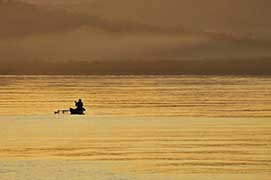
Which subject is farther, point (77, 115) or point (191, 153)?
point (77, 115)

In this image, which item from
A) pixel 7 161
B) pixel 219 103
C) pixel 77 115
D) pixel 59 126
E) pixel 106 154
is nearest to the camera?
pixel 7 161

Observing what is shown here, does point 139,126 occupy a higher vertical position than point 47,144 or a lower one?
higher

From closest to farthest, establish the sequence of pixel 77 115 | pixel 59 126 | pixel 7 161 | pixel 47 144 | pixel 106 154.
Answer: pixel 7 161 < pixel 106 154 < pixel 47 144 < pixel 59 126 < pixel 77 115

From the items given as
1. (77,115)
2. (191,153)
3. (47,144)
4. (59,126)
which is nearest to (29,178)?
(191,153)

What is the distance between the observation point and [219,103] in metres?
97.5

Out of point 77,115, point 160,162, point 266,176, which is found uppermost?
point 77,115

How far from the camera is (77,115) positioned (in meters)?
74.1

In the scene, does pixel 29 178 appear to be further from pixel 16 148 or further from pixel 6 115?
pixel 6 115

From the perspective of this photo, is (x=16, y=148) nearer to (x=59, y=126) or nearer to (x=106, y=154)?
(x=106, y=154)

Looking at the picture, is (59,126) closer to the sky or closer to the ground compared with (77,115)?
closer to the ground

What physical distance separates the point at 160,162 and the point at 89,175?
6.19 meters

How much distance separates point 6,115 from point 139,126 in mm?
14623

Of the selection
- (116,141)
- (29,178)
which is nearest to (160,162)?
(29,178)

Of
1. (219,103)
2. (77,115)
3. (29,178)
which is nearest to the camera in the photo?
(29,178)
